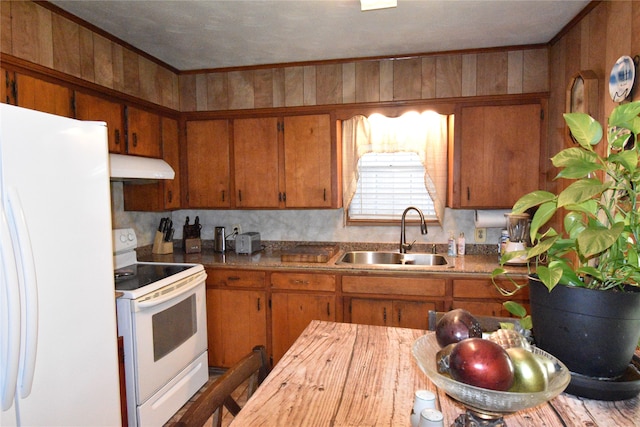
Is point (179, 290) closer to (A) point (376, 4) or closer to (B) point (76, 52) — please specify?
(B) point (76, 52)

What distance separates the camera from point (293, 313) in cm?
283

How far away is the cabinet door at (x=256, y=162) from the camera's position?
313 centimetres

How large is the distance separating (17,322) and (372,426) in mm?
1219

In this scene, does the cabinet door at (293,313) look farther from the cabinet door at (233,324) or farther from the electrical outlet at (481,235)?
the electrical outlet at (481,235)

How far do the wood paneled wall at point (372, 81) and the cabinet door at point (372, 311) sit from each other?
1.51 meters

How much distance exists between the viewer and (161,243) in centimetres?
325

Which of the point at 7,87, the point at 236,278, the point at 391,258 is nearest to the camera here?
the point at 7,87

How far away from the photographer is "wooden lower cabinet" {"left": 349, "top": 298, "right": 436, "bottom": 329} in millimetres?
2621

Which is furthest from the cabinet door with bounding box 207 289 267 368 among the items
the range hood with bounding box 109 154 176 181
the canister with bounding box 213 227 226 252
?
the range hood with bounding box 109 154 176 181

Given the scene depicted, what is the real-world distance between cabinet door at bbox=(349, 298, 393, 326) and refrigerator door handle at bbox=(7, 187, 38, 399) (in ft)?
6.06

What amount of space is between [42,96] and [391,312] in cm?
244

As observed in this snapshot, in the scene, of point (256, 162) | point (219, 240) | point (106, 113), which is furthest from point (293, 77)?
point (219, 240)

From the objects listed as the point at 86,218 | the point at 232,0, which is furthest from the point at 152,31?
the point at 86,218

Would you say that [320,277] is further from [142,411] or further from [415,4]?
[415,4]
